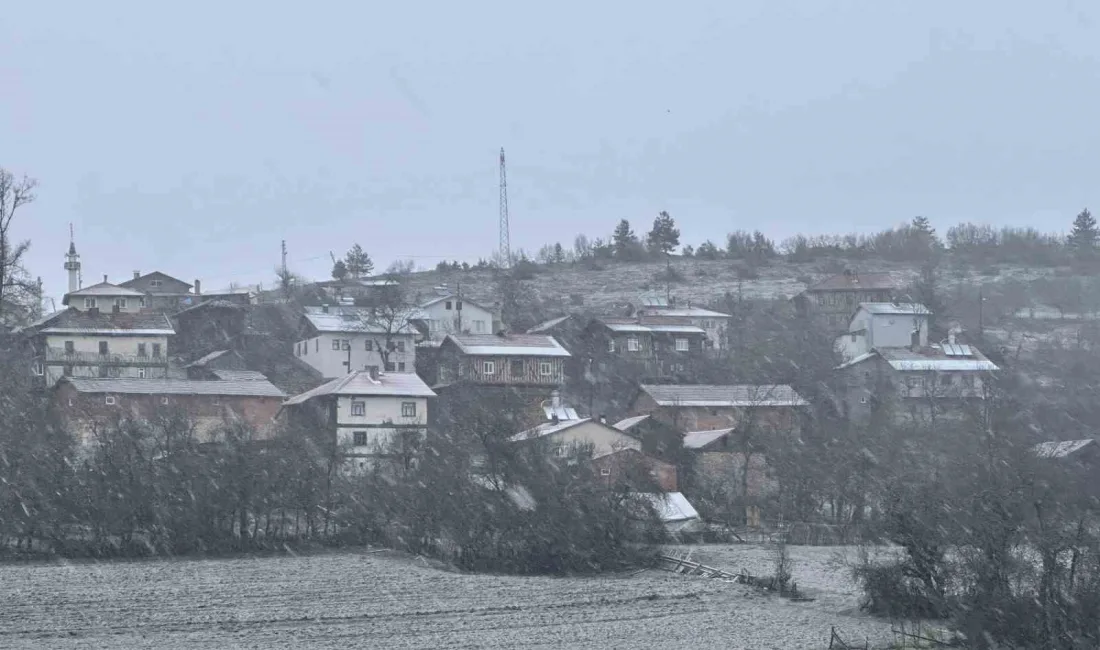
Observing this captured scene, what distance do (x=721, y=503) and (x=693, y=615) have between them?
19.5 metres

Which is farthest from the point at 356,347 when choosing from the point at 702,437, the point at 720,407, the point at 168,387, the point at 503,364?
the point at 702,437

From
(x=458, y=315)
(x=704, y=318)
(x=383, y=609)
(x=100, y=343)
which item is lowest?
(x=383, y=609)

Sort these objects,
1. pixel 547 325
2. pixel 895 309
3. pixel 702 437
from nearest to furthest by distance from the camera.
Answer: pixel 702 437 → pixel 547 325 → pixel 895 309

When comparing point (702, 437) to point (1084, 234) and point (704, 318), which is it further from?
point (1084, 234)

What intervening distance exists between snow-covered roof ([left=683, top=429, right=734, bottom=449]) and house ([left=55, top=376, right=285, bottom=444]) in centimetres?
1485

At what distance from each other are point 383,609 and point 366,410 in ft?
79.9

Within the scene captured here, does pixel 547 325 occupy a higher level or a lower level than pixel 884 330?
higher

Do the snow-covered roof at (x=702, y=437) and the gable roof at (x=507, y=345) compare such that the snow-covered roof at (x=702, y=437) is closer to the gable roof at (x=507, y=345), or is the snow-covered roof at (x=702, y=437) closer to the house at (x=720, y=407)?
the house at (x=720, y=407)

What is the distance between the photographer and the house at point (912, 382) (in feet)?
220

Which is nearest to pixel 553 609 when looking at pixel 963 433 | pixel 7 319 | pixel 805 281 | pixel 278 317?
pixel 963 433

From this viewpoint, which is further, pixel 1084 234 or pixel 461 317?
pixel 1084 234

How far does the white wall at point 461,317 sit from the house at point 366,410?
1857cm

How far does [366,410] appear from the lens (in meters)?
57.9

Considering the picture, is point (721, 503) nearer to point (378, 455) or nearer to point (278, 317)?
point (378, 455)
